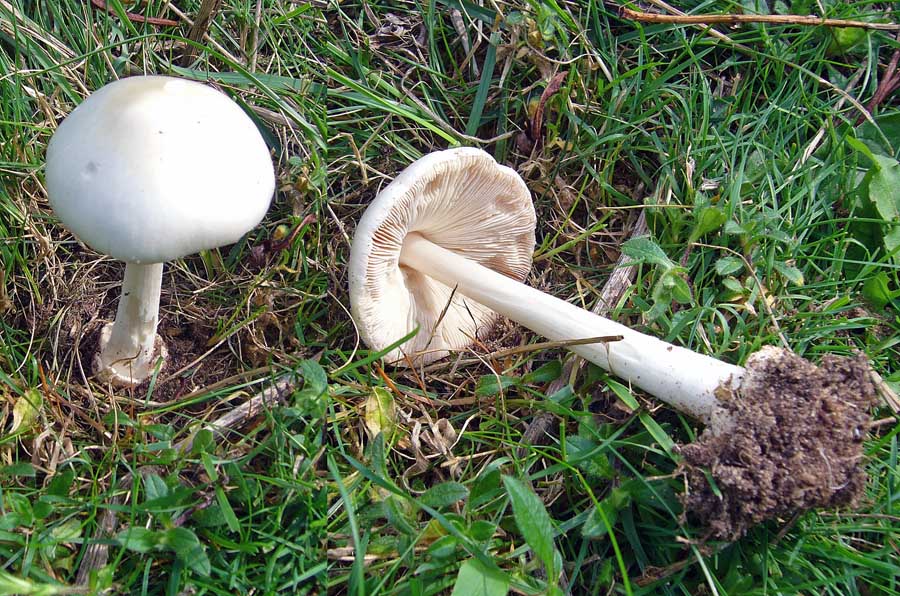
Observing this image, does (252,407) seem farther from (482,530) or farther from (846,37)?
(846,37)

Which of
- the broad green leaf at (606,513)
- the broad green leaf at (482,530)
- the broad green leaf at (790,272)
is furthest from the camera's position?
the broad green leaf at (790,272)

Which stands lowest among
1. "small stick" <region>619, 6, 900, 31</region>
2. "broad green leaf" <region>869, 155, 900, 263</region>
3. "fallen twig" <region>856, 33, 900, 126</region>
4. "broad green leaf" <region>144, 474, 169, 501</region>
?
"broad green leaf" <region>144, 474, 169, 501</region>

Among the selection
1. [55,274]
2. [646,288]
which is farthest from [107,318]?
[646,288]

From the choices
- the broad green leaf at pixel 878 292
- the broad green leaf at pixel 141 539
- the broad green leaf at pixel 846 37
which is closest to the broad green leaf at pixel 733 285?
the broad green leaf at pixel 878 292

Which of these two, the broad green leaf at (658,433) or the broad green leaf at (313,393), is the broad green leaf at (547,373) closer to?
the broad green leaf at (658,433)

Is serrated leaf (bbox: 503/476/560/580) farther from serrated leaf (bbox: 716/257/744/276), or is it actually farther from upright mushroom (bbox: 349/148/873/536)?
serrated leaf (bbox: 716/257/744/276)

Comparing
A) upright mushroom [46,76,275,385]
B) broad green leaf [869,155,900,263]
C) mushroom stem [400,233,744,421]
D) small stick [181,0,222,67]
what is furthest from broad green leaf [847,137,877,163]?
small stick [181,0,222,67]
